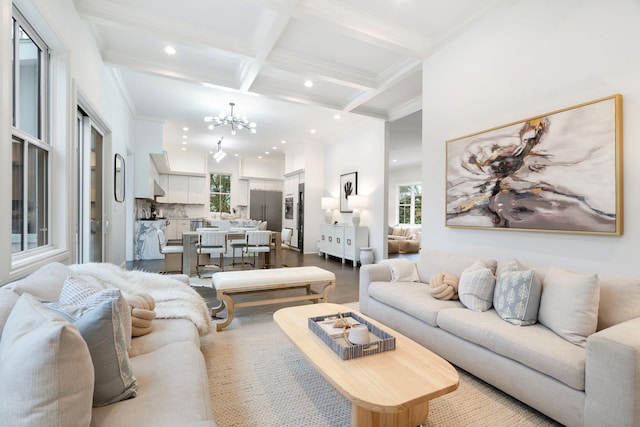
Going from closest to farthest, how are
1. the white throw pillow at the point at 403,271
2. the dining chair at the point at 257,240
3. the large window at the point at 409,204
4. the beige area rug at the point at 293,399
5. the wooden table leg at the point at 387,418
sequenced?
the wooden table leg at the point at 387,418
the beige area rug at the point at 293,399
the white throw pillow at the point at 403,271
the dining chair at the point at 257,240
the large window at the point at 409,204

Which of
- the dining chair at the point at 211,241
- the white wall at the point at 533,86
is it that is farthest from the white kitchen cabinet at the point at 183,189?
the white wall at the point at 533,86

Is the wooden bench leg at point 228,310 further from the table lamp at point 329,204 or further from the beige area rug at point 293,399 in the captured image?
the table lamp at point 329,204

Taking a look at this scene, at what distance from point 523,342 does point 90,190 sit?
14.9ft

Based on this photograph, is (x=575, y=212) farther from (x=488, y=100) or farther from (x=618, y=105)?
(x=488, y=100)

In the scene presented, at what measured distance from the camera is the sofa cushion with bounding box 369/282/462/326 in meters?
2.27

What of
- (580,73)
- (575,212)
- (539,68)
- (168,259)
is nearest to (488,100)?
(539,68)

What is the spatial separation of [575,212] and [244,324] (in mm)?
2979

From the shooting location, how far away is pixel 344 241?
21.5 ft

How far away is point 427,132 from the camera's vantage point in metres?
3.52

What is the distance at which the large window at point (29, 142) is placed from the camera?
188 cm

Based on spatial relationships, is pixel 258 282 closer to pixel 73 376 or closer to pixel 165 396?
pixel 165 396

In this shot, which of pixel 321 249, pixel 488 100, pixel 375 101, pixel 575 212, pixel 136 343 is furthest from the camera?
pixel 321 249

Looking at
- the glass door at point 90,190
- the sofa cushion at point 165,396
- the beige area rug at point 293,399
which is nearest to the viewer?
the sofa cushion at point 165,396

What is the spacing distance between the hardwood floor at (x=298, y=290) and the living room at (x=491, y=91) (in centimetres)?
136
